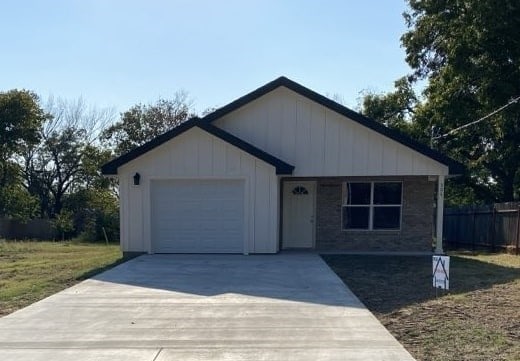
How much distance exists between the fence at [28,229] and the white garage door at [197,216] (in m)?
19.0

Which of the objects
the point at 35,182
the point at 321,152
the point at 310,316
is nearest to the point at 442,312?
the point at 310,316

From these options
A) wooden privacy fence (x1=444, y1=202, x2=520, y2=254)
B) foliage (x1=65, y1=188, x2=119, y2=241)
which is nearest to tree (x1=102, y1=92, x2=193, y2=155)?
foliage (x1=65, y1=188, x2=119, y2=241)

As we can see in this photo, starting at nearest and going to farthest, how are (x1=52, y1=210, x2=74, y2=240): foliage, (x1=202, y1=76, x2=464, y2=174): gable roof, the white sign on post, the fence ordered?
the white sign on post → (x1=202, y1=76, x2=464, y2=174): gable roof → the fence → (x1=52, y1=210, x2=74, y2=240): foliage

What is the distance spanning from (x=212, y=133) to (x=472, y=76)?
13.2 meters

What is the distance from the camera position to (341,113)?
16.2 meters

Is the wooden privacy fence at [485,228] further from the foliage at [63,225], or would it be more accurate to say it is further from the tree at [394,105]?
the foliage at [63,225]

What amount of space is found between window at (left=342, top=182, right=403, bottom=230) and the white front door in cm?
118

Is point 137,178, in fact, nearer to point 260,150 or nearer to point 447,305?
point 260,150

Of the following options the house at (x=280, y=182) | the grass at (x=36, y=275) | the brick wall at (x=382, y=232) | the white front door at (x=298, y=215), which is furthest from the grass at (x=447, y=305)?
the grass at (x=36, y=275)

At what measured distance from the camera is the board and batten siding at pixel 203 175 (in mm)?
15492

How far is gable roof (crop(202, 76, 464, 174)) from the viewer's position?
1586 cm

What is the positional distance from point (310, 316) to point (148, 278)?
15.6ft

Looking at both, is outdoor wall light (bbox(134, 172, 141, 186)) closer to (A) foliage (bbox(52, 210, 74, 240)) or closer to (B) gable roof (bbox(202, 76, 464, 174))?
(B) gable roof (bbox(202, 76, 464, 174))

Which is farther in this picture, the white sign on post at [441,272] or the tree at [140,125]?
the tree at [140,125]
